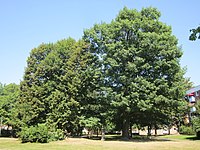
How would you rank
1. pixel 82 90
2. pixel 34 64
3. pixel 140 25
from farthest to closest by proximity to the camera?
pixel 34 64, pixel 82 90, pixel 140 25

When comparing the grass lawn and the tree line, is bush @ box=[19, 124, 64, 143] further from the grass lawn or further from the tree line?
the tree line

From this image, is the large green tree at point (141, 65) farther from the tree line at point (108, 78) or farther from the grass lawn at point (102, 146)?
the grass lawn at point (102, 146)

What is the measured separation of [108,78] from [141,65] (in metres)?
5.01

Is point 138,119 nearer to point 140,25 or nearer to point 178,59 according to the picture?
point 178,59

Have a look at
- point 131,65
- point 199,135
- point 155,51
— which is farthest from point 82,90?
point 199,135

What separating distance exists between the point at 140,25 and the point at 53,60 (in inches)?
565

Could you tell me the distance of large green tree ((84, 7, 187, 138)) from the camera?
34.2m

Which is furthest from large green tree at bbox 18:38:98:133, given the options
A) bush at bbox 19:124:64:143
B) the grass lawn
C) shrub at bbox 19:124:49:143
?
the grass lawn

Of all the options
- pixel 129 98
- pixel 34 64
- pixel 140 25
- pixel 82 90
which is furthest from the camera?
pixel 34 64

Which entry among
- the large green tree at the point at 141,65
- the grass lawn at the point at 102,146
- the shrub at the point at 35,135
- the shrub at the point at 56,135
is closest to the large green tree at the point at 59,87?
the shrub at the point at 56,135

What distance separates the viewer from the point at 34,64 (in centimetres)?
4356

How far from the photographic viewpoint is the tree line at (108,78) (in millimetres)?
35094

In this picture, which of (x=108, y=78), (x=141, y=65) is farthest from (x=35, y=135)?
(x=141, y=65)

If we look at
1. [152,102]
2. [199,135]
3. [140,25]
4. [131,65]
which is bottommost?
[199,135]
